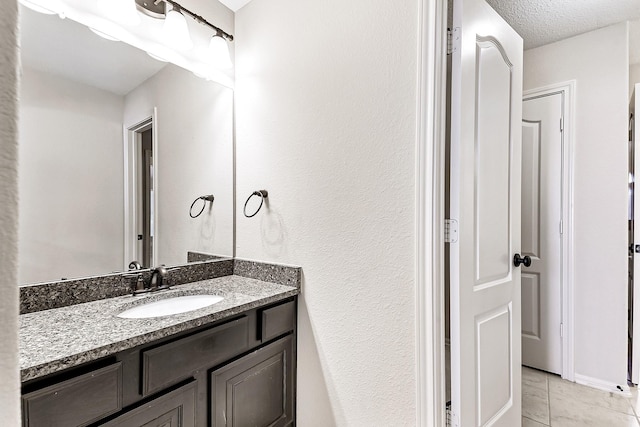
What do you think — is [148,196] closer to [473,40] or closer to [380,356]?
[380,356]

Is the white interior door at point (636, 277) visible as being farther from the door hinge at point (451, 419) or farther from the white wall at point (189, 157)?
the white wall at point (189, 157)

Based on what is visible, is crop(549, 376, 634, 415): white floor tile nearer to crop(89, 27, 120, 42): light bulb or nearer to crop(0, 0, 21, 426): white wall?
crop(0, 0, 21, 426): white wall

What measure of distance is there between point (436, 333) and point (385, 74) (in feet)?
3.52

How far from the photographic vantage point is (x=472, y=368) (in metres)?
1.29

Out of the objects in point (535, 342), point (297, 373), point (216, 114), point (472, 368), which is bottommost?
point (535, 342)

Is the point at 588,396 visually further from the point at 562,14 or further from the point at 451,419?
the point at 562,14

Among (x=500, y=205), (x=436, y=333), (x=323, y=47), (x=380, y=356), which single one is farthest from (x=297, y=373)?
(x=323, y=47)

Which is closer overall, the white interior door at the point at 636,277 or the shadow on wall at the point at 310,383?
the shadow on wall at the point at 310,383

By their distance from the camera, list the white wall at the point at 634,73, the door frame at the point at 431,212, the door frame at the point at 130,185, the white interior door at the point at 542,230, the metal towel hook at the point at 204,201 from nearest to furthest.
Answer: the door frame at the point at 431,212 < the door frame at the point at 130,185 < the metal towel hook at the point at 204,201 < the white interior door at the point at 542,230 < the white wall at the point at 634,73

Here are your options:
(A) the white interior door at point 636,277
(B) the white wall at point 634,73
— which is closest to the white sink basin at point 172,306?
(A) the white interior door at point 636,277

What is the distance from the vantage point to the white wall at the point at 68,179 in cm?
120

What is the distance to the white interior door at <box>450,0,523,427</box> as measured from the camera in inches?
48.6

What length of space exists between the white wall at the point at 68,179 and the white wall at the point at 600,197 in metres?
2.96

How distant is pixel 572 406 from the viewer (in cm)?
201
